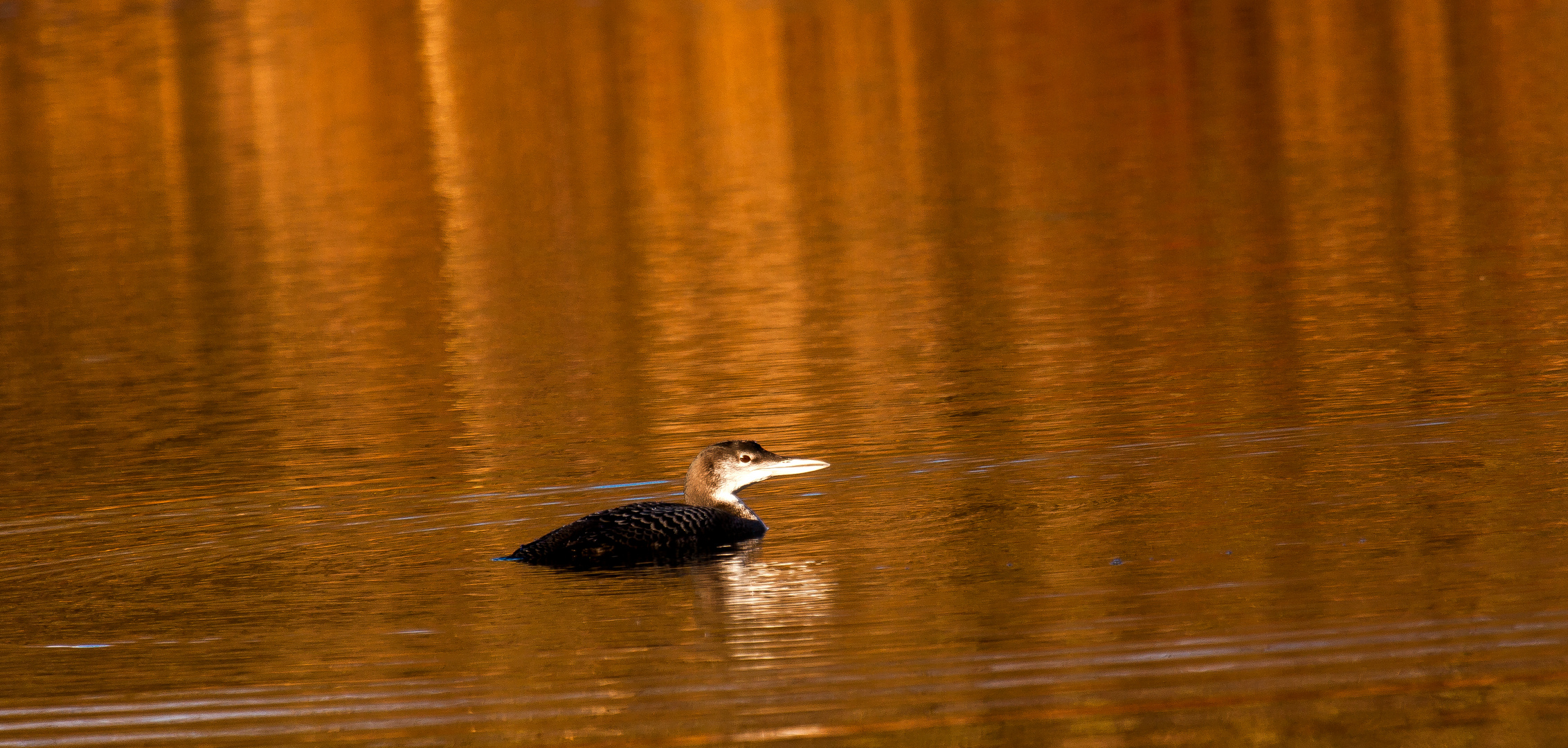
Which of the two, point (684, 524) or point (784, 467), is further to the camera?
point (784, 467)

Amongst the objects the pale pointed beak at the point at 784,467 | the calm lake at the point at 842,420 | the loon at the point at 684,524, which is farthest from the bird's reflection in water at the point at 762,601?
the pale pointed beak at the point at 784,467

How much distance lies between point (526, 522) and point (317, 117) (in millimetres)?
31990

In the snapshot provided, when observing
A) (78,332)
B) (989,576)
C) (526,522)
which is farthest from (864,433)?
(78,332)

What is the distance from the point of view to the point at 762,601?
970 cm

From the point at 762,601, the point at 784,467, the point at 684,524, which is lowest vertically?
the point at 762,601

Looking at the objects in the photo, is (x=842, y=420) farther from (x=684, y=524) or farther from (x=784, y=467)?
(x=684, y=524)

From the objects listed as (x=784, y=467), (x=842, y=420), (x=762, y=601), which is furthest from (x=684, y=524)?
(x=842, y=420)

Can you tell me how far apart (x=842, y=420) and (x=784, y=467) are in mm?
2344

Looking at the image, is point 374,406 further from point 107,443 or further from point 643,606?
point 643,606

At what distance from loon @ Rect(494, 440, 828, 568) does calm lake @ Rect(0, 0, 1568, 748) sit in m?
0.16

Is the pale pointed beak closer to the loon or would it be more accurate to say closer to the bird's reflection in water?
the loon

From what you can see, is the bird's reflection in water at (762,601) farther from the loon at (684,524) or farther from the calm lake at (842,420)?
the loon at (684,524)

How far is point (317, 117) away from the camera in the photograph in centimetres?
4234

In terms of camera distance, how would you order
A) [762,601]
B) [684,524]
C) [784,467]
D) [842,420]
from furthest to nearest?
[842,420] → [784,467] → [684,524] → [762,601]
